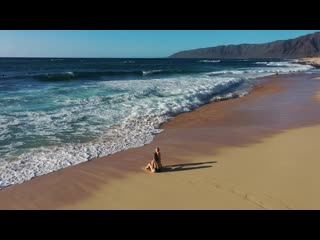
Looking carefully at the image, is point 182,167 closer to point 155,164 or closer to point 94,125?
point 155,164

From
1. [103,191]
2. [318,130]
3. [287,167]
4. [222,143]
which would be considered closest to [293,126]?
[318,130]

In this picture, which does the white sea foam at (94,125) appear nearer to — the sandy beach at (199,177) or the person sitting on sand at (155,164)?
the sandy beach at (199,177)

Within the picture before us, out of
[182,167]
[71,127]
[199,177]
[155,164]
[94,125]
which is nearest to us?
[199,177]

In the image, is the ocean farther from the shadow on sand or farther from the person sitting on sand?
the shadow on sand

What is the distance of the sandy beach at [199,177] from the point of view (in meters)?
5.79

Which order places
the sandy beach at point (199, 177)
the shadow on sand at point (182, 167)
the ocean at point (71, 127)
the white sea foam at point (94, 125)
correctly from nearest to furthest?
the sandy beach at point (199, 177)
the shadow on sand at point (182, 167)
the white sea foam at point (94, 125)
the ocean at point (71, 127)

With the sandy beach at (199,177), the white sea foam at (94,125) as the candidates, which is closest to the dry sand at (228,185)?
the sandy beach at (199,177)

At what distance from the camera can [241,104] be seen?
1683cm

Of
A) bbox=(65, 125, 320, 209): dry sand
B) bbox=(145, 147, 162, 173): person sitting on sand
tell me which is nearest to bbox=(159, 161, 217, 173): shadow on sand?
bbox=(65, 125, 320, 209): dry sand

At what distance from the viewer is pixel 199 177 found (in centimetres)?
685

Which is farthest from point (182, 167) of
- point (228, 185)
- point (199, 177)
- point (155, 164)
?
point (228, 185)

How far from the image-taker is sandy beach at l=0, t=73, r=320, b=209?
5.79m
